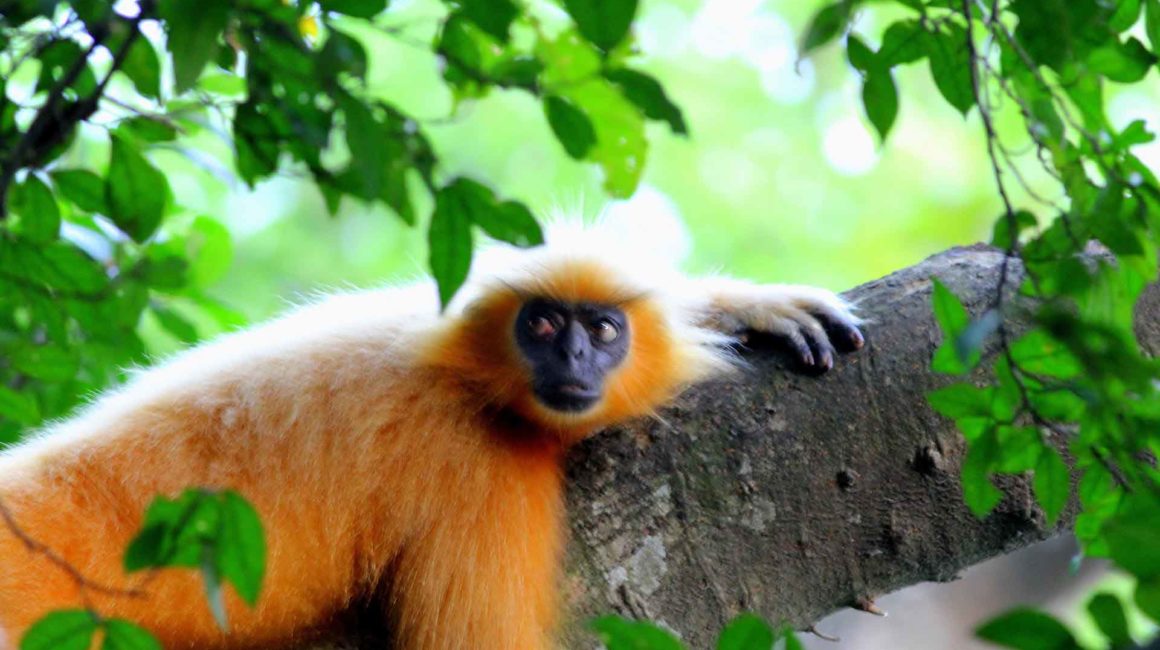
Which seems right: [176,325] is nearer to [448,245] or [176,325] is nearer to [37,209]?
[37,209]

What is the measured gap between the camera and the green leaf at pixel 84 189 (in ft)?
9.31

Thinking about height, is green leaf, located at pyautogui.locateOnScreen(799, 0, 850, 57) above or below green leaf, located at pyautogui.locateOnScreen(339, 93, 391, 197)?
above

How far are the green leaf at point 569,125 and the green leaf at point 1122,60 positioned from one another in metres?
1.07

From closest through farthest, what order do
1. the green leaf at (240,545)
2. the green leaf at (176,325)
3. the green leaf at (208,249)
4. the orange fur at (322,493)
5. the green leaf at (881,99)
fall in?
the green leaf at (240,545) → the green leaf at (881,99) → the orange fur at (322,493) → the green leaf at (176,325) → the green leaf at (208,249)

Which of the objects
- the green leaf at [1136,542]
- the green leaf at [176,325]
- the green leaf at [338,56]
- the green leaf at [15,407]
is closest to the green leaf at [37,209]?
the green leaf at [15,407]

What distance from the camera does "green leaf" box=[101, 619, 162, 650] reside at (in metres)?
1.67

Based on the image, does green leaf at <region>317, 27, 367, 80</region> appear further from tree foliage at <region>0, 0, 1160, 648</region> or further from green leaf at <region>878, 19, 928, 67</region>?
green leaf at <region>878, 19, 928, 67</region>

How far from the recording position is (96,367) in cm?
391

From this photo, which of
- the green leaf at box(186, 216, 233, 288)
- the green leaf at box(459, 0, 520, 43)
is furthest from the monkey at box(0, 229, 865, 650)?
the green leaf at box(459, 0, 520, 43)

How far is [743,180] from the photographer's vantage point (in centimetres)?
1135

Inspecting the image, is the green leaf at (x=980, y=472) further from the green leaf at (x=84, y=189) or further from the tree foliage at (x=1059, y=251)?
the green leaf at (x=84, y=189)

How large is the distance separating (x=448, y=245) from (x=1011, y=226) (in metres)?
1.05

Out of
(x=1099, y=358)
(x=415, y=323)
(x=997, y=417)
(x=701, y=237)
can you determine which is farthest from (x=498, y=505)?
(x=701, y=237)

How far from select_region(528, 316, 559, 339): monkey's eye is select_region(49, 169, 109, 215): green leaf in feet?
4.62
